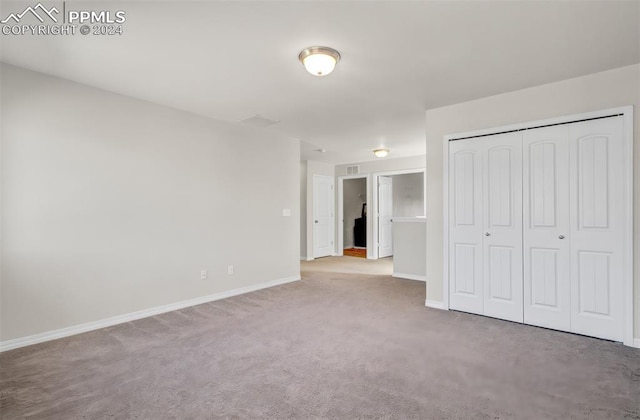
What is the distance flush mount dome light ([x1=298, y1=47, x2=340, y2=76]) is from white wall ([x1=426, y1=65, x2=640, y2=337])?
74.8 inches

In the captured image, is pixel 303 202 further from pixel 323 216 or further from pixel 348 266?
pixel 348 266

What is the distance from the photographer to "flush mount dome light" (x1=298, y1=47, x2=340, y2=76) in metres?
2.49

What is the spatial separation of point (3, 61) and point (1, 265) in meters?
1.76

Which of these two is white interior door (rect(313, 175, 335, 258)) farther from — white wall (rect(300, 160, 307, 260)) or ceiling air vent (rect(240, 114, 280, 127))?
ceiling air vent (rect(240, 114, 280, 127))

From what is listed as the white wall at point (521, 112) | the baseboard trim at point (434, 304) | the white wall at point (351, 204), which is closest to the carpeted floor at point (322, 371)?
the baseboard trim at point (434, 304)

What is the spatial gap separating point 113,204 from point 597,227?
482 cm

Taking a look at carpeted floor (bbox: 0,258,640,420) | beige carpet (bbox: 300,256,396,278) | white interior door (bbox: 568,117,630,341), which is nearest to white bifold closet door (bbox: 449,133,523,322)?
carpeted floor (bbox: 0,258,640,420)

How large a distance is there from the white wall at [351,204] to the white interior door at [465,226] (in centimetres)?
586

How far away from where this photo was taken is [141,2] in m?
1.97

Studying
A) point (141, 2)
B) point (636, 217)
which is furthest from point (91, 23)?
point (636, 217)

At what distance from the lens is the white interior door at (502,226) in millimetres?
3373

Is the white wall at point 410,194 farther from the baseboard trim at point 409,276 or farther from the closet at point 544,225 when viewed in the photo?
the closet at point 544,225

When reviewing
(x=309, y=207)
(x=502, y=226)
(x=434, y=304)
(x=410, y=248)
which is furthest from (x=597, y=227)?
(x=309, y=207)

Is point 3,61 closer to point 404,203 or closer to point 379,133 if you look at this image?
point 379,133
